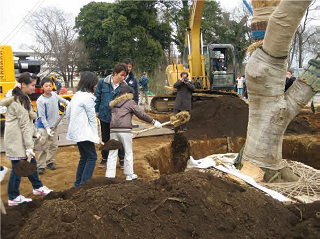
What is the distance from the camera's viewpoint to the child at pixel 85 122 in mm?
4070

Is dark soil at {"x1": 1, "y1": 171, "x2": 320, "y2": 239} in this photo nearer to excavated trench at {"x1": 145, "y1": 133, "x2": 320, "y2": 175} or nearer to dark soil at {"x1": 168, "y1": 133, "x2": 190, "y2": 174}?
excavated trench at {"x1": 145, "y1": 133, "x2": 320, "y2": 175}

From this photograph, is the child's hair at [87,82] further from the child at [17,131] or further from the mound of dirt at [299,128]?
the mound of dirt at [299,128]

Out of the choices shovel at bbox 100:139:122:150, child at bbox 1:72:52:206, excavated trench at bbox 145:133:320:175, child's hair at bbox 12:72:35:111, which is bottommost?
excavated trench at bbox 145:133:320:175

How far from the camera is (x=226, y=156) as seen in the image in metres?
5.17

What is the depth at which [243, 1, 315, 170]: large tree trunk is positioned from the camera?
390 centimetres

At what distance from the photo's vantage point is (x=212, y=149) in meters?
8.27

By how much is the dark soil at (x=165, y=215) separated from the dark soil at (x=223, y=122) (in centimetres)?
516

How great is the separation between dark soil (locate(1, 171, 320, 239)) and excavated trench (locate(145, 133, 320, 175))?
3709mm

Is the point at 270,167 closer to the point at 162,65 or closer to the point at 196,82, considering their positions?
the point at 196,82

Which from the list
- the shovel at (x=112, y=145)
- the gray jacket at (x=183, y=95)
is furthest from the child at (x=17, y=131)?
the gray jacket at (x=183, y=95)

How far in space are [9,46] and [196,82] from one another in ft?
22.5

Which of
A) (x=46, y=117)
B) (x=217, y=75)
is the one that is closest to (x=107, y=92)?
(x=46, y=117)

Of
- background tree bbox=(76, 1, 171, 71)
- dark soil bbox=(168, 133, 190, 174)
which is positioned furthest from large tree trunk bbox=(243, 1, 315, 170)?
background tree bbox=(76, 1, 171, 71)

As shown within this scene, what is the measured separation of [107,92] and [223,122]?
15.8 feet
